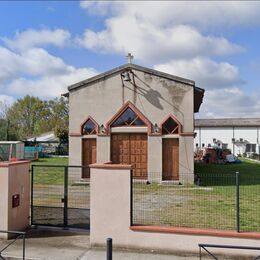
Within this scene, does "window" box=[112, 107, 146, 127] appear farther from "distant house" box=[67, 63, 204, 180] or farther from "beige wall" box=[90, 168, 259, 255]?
"beige wall" box=[90, 168, 259, 255]

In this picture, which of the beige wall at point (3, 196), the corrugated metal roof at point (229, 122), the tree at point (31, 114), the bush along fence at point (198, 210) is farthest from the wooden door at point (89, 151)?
the tree at point (31, 114)

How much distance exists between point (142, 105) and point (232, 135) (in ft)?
164

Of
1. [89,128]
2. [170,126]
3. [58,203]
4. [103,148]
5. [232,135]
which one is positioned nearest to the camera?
[58,203]

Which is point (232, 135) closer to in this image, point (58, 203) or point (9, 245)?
point (58, 203)

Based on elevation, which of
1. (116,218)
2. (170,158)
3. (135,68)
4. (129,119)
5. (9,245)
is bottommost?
(9,245)

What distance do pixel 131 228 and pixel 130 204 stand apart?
552mm

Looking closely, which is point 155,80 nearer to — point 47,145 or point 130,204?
point 130,204

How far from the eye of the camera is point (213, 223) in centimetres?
1010

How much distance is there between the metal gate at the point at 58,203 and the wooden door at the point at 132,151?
327 cm

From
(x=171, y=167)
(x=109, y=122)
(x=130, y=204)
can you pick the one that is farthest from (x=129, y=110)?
(x=130, y=204)

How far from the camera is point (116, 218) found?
9.00 m

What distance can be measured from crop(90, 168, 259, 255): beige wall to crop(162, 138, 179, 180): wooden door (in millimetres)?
10842

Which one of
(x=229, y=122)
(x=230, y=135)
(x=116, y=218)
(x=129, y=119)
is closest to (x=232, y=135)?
(x=230, y=135)

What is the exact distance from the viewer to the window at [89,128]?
2080 cm
